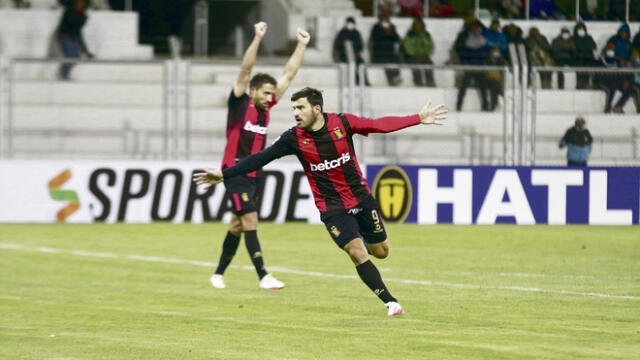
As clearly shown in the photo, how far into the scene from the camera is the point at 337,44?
28953 mm

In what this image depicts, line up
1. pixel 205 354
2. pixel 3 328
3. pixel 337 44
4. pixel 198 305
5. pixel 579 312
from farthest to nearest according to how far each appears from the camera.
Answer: pixel 337 44, pixel 198 305, pixel 579 312, pixel 3 328, pixel 205 354

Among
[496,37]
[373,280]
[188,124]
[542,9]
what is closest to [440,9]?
[542,9]

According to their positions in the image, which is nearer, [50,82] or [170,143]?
[170,143]

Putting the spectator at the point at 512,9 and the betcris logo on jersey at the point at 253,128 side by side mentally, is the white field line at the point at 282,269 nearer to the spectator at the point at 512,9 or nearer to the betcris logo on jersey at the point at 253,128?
the betcris logo on jersey at the point at 253,128

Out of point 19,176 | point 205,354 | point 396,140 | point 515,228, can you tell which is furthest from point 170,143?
point 205,354

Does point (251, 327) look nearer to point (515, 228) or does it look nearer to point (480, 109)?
point (515, 228)

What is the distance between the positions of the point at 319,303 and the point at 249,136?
8.80 ft

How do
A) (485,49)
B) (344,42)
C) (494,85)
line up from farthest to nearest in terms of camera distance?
(485,49)
(344,42)
(494,85)

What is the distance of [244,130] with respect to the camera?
1414 cm


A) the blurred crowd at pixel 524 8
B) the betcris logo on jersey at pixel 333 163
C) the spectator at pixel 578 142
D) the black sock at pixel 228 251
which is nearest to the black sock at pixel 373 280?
the betcris logo on jersey at pixel 333 163

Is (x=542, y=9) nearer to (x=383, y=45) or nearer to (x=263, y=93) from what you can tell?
(x=383, y=45)

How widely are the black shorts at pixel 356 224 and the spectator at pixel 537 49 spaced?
654 inches

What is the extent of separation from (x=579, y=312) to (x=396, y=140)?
15375 mm

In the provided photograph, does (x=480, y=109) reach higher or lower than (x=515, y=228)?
higher
